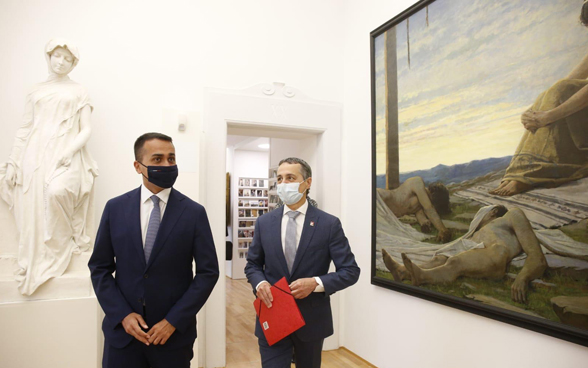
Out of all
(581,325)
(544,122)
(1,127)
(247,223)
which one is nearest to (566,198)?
(544,122)

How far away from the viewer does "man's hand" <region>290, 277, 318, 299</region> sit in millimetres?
2391

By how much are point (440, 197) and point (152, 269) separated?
2725 mm

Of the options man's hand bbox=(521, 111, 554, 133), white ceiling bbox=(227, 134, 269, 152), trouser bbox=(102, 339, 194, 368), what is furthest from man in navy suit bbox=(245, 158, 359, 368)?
white ceiling bbox=(227, 134, 269, 152)

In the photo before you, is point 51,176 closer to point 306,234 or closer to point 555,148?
point 306,234

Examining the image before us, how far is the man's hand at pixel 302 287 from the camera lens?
2391 mm

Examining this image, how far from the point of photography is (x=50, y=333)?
11.7 feet

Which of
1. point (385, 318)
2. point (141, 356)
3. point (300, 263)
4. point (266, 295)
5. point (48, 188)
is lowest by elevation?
point (385, 318)

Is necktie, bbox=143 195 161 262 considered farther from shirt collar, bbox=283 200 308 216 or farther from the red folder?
shirt collar, bbox=283 200 308 216

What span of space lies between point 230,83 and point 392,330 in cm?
340

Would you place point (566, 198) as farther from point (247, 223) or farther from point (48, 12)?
point (247, 223)

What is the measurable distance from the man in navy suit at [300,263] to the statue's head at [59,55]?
2578 millimetres

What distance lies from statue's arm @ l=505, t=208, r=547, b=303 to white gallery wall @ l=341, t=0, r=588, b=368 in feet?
1.00

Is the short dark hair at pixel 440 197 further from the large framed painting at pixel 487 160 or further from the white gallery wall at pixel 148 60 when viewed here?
the white gallery wall at pixel 148 60

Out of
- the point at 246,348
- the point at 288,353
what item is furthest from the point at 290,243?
the point at 246,348
